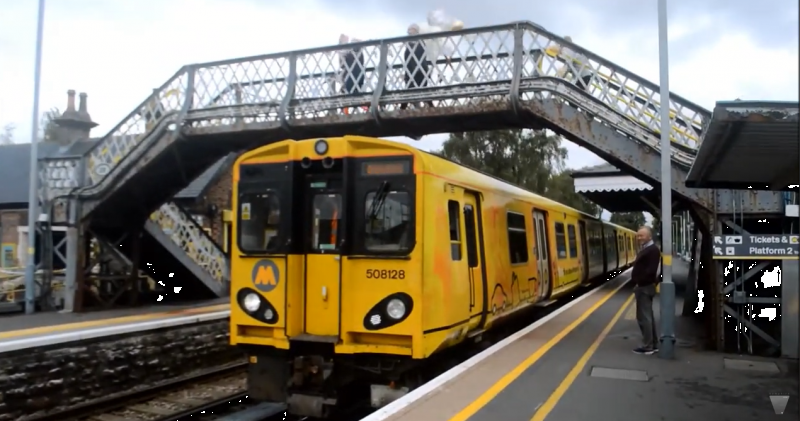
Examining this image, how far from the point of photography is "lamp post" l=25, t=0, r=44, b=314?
14.1 metres

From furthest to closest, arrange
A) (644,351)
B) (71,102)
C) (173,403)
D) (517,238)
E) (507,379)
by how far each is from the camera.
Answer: (71,102) < (517,238) < (173,403) < (644,351) < (507,379)

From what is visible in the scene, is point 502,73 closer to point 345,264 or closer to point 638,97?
point 638,97

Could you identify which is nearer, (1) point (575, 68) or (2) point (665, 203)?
(2) point (665, 203)

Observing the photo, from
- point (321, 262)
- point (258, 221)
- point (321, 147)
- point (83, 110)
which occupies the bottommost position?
point (321, 262)

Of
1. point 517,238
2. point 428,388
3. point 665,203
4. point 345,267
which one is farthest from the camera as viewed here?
point 517,238

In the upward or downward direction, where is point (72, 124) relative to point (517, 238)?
upward

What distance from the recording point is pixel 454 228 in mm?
7500

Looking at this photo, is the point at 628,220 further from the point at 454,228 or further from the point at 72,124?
the point at 454,228

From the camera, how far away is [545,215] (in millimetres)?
13023

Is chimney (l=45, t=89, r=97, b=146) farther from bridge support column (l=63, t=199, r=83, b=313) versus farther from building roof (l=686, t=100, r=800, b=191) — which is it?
building roof (l=686, t=100, r=800, b=191)

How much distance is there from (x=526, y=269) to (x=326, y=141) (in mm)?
4797

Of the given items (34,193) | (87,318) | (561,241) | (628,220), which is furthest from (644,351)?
(628,220)

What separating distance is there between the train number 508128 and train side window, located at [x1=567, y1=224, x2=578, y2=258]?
9.65 meters

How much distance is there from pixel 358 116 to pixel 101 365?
5610 millimetres
